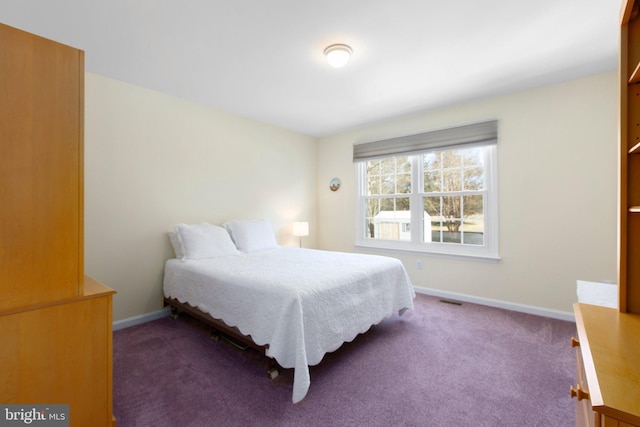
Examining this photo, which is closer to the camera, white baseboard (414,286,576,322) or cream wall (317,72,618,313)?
cream wall (317,72,618,313)

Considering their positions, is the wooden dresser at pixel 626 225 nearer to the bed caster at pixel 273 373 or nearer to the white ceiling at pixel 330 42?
the white ceiling at pixel 330 42

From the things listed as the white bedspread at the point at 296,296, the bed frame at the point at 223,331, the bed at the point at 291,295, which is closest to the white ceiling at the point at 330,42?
the bed at the point at 291,295

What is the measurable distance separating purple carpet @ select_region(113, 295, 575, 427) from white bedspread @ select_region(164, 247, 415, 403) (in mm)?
203

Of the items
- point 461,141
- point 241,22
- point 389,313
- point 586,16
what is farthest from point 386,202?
point 241,22

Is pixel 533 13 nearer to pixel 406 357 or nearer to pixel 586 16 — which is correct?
pixel 586 16

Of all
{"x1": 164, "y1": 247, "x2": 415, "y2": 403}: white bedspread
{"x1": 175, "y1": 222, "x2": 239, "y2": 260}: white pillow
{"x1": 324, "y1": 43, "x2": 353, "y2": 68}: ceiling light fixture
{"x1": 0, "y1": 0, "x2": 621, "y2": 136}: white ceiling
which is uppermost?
{"x1": 0, "y1": 0, "x2": 621, "y2": 136}: white ceiling

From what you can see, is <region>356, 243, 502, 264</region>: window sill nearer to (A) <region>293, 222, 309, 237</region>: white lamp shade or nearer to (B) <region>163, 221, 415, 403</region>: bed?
(A) <region>293, 222, 309, 237</region>: white lamp shade

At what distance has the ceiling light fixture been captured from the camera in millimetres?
2125

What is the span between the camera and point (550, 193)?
287 centimetres

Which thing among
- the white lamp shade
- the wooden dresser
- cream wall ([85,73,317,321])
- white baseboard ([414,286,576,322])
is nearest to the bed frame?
cream wall ([85,73,317,321])

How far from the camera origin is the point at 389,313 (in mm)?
2535

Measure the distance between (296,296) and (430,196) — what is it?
2691 mm

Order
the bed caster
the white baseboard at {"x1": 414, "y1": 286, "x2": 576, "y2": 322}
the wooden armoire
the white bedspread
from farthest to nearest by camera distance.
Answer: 1. the white baseboard at {"x1": 414, "y1": 286, "x2": 576, "y2": 322}
2. the bed caster
3. the white bedspread
4. the wooden armoire

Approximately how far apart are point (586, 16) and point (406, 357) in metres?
2.70
